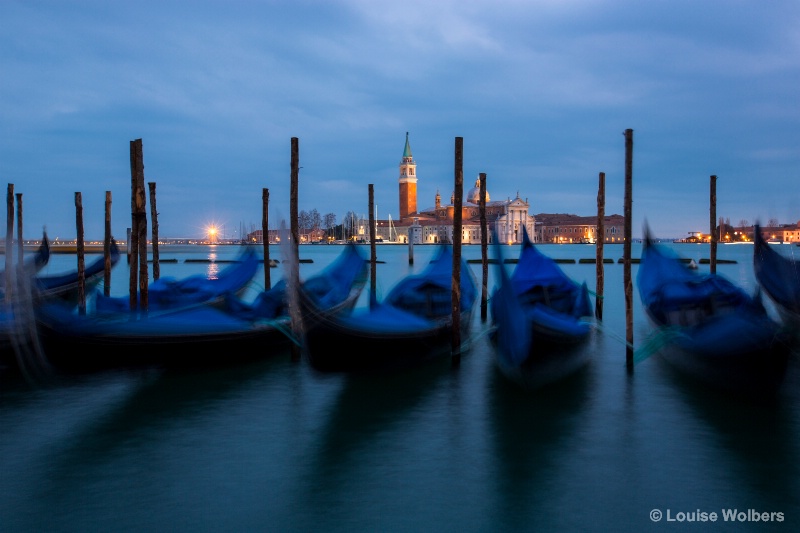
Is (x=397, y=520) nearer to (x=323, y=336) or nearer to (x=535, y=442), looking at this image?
(x=535, y=442)

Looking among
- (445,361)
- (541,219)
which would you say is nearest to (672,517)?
(445,361)

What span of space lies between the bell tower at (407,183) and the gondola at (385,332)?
7197 cm

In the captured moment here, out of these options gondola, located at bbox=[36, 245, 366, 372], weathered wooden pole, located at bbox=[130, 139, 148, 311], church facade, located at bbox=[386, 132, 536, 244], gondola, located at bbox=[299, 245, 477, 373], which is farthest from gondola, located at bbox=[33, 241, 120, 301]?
church facade, located at bbox=[386, 132, 536, 244]

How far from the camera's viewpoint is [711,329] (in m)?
4.98

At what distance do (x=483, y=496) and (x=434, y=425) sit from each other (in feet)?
3.84

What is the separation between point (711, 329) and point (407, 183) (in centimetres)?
7503

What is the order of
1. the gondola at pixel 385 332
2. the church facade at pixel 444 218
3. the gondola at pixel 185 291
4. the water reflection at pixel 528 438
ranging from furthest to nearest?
the church facade at pixel 444 218 < the gondola at pixel 185 291 < the gondola at pixel 385 332 < the water reflection at pixel 528 438

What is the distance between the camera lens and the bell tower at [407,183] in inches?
3123

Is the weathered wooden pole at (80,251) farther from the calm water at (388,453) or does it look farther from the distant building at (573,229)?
the distant building at (573,229)

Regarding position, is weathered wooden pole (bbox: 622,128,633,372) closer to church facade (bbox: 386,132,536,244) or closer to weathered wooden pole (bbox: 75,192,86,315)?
weathered wooden pole (bbox: 75,192,86,315)

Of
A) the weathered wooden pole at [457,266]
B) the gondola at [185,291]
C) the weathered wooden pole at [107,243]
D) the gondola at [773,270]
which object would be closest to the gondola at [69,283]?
the weathered wooden pole at [107,243]

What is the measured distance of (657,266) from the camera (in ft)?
25.5

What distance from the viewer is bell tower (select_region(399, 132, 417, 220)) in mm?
79312

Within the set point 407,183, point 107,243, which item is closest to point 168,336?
point 107,243
